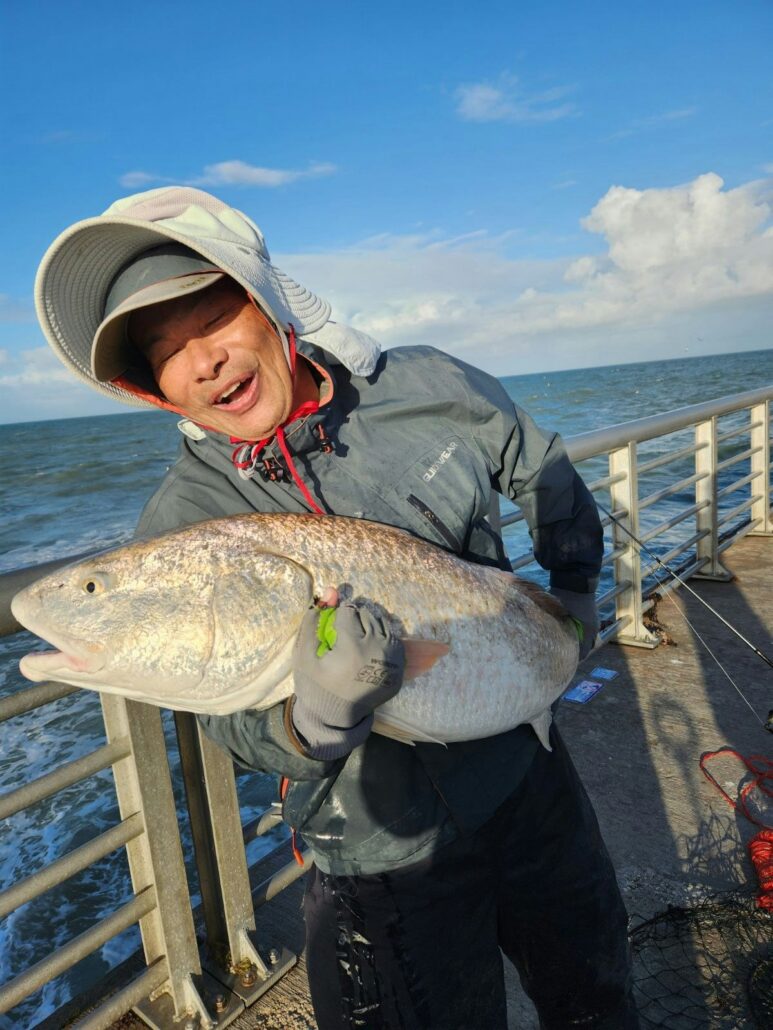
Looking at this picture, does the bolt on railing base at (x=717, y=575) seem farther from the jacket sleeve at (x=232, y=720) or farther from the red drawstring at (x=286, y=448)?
the jacket sleeve at (x=232, y=720)

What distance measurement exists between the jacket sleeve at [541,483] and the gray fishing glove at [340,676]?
2.49 feet

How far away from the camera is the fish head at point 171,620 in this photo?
59.7 inches

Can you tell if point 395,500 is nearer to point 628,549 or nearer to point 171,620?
point 171,620

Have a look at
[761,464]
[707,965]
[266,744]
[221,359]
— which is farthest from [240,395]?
[761,464]

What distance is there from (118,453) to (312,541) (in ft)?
146

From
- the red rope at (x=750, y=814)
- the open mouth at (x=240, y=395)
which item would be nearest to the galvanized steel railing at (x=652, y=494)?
the red rope at (x=750, y=814)

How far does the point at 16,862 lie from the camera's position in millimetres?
5023

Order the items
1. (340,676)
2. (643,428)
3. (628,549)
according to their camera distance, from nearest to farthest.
Result: 1. (340,676)
2. (643,428)
3. (628,549)

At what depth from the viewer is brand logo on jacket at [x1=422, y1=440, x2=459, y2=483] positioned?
1.90 meters

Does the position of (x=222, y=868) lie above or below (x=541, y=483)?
below

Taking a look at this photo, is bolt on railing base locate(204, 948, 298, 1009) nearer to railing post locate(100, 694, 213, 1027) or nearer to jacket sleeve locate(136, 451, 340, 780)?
railing post locate(100, 694, 213, 1027)

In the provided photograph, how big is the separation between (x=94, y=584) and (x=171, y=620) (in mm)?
216

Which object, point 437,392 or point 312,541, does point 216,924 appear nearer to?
point 312,541

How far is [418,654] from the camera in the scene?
1652mm
